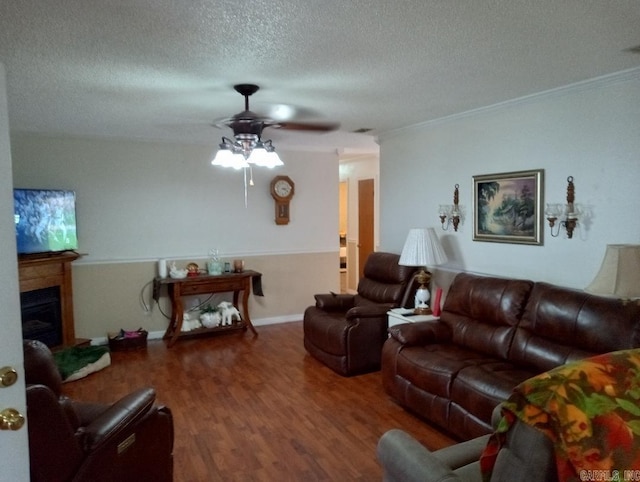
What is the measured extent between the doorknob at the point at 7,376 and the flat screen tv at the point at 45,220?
143 inches

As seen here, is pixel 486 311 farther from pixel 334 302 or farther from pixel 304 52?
pixel 304 52

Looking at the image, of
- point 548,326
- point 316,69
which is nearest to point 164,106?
point 316,69

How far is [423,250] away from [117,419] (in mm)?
2748

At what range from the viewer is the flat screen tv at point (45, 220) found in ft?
14.1

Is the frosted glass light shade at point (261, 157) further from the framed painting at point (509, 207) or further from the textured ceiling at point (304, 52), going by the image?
the framed painting at point (509, 207)

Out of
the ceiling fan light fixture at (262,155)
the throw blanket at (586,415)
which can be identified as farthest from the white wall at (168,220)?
the throw blanket at (586,415)

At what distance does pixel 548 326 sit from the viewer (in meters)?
2.83

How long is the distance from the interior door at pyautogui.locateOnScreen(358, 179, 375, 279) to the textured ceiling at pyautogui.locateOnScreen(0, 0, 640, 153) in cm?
358

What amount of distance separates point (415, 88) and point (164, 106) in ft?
6.62

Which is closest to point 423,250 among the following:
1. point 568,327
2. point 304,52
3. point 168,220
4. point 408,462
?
point 568,327

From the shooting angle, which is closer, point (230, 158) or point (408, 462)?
point (408, 462)

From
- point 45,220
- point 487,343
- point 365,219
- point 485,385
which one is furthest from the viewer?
point 365,219

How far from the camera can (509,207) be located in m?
3.55

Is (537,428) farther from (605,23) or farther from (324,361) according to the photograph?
(324,361)
